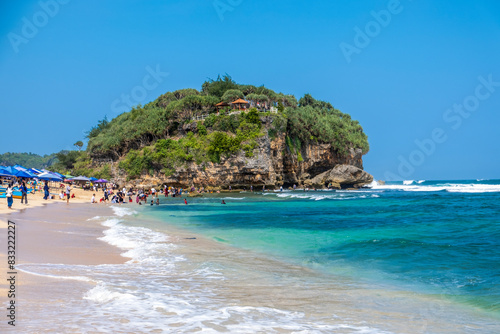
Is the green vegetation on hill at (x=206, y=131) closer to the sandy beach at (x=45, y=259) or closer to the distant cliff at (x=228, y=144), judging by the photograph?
the distant cliff at (x=228, y=144)

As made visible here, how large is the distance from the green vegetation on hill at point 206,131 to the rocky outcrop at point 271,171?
1058 mm

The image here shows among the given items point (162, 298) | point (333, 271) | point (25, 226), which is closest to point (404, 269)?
point (333, 271)

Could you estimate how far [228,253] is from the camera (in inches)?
440

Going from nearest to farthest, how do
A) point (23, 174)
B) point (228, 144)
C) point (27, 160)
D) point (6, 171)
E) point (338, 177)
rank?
1. point (23, 174)
2. point (6, 171)
3. point (228, 144)
4. point (338, 177)
5. point (27, 160)

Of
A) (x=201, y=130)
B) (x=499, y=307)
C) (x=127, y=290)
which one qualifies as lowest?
(x=499, y=307)

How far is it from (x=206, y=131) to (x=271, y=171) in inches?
457

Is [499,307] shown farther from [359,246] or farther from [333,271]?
[359,246]

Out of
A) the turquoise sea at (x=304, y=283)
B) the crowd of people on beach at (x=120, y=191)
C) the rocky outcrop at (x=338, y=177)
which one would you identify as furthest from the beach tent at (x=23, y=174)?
the rocky outcrop at (x=338, y=177)

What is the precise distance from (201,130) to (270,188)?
14.1 meters

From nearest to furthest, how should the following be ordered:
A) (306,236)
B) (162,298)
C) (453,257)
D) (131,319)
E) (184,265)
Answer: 1. (131,319)
2. (162,298)
3. (184,265)
4. (453,257)
5. (306,236)

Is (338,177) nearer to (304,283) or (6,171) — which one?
(6,171)

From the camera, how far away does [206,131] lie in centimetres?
5744

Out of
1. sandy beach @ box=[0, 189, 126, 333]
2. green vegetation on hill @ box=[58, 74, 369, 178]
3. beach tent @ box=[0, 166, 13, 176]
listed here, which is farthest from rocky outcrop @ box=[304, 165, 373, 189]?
sandy beach @ box=[0, 189, 126, 333]

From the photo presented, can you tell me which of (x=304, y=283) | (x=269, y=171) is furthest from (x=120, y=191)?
(x=304, y=283)
